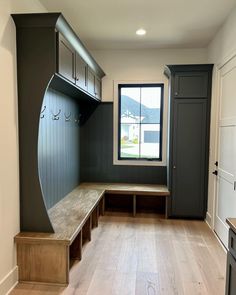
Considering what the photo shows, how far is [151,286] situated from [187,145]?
2270 millimetres

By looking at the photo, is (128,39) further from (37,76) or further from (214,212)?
(214,212)

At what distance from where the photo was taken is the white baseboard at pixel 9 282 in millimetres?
2192

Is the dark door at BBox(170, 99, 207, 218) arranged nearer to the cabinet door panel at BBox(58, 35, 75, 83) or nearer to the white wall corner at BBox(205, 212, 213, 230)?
the white wall corner at BBox(205, 212, 213, 230)

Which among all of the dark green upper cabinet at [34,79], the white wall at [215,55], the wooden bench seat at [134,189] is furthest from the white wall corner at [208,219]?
the dark green upper cabinet at [34,79]

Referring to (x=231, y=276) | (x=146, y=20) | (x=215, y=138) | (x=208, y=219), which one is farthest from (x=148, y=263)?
(x=146, y=20)

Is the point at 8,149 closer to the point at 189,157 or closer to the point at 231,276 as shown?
the point at 231,276

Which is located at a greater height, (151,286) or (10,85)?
(10,85)

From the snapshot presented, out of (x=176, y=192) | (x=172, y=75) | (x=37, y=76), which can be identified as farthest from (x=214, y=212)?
(x=37, y=76)

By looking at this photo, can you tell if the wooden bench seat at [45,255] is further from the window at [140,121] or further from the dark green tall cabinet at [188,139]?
the window at [140,121]

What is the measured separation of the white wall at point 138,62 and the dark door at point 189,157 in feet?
2.74

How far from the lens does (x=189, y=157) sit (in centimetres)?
407

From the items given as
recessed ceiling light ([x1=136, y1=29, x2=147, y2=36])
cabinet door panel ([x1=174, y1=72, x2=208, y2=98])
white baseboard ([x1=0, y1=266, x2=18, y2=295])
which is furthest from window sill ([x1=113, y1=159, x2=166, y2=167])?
white baseboard ([x1=0, y1=266, x2=18, y2=295])

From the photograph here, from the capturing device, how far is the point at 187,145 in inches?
160

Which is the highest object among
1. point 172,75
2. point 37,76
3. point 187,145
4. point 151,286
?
point 172,75
